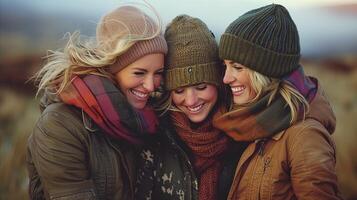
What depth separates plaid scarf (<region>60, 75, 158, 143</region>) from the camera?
251 cm

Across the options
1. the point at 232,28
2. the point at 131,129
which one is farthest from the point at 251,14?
the point at 131,129

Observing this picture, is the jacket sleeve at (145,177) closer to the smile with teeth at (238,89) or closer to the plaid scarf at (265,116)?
the plaid scarf at (265,116)

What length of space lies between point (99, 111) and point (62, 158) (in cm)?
26

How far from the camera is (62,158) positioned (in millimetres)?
2447

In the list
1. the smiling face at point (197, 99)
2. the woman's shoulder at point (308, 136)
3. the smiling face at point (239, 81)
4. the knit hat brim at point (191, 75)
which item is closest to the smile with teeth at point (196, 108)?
the smiling face at point (197, 99)

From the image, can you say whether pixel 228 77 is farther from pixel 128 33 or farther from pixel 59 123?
pixel 59 123

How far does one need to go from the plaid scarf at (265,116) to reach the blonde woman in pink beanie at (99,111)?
1.30 ft

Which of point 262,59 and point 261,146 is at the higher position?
point 262,59

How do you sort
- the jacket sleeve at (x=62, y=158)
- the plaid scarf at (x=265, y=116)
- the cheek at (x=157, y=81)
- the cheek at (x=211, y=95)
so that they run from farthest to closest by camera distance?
1. the cheek at (x=211, y=95)
2. the cheek at (x=157, y=81)
3. the plaid scarf at (x=265, y=116)
4. the jacket sleeve at (x=62, y=158)

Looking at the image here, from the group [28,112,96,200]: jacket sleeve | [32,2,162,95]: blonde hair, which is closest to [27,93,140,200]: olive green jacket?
[28,112,96,200]: jacket sleeve

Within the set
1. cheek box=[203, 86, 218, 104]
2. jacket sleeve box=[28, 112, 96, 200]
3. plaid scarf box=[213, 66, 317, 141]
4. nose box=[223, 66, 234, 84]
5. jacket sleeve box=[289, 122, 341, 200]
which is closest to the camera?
jacket sleeve box=[289, 122, 341, 200]

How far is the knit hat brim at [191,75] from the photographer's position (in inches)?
111

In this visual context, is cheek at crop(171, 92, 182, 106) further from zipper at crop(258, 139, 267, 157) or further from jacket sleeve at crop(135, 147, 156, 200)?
zipper at crop(258, 139, 267, 157)

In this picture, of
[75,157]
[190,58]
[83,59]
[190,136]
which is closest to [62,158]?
[75,157]
